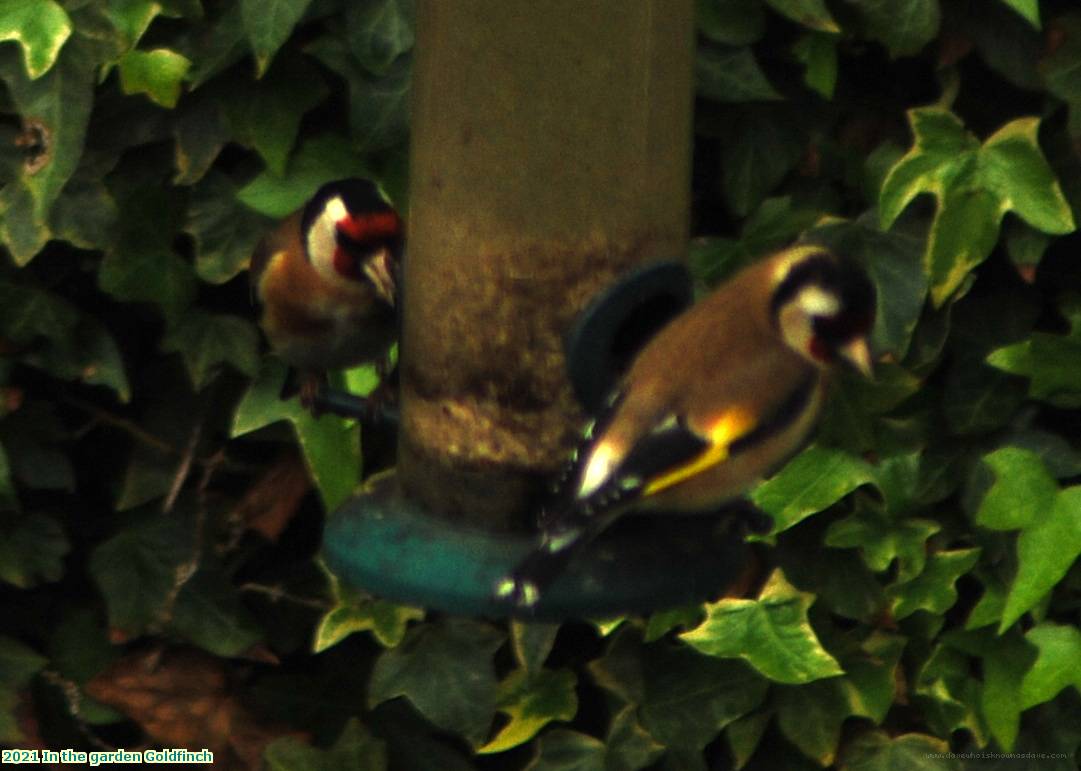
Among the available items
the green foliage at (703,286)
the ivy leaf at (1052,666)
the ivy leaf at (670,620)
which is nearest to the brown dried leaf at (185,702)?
the green foliage at (703,286)

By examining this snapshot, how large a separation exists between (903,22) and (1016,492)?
0.58 metres

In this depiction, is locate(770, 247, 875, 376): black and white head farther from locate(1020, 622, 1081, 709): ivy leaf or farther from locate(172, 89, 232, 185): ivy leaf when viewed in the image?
locate(172, 89, 232, 185): ivy leaf

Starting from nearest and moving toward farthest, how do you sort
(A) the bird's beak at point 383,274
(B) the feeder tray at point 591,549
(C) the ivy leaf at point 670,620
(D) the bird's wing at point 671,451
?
(D) the bird's wing at point 671,451 < (B) the feeder tray at point 591,549 < (A) the bird's beak at point 383,274 < (C) the ivy leaf at point 670,620

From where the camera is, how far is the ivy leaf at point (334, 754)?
9.09ft

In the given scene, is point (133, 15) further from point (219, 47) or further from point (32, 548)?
point (32, 548)

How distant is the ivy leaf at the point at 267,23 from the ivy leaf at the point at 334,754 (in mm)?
950

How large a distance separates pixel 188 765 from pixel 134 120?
3.05ft

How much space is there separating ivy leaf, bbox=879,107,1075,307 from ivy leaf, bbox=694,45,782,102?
19 centimetres

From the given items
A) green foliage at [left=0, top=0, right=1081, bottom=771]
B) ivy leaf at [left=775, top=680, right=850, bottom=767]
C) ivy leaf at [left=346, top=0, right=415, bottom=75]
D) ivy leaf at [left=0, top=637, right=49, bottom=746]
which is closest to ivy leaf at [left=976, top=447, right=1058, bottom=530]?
green foliage at [left=0, top=0, right=1081, bottom=771]

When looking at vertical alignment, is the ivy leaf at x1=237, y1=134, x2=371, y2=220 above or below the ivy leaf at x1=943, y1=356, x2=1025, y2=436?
above

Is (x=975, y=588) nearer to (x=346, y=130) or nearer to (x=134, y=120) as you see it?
(x=346, y=130)

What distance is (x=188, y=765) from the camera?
288 cm

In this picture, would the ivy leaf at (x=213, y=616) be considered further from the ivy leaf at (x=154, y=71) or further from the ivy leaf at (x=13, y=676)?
the ivy leaf at (x=154, y=71)

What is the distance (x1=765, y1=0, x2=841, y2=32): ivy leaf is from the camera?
2396mm
